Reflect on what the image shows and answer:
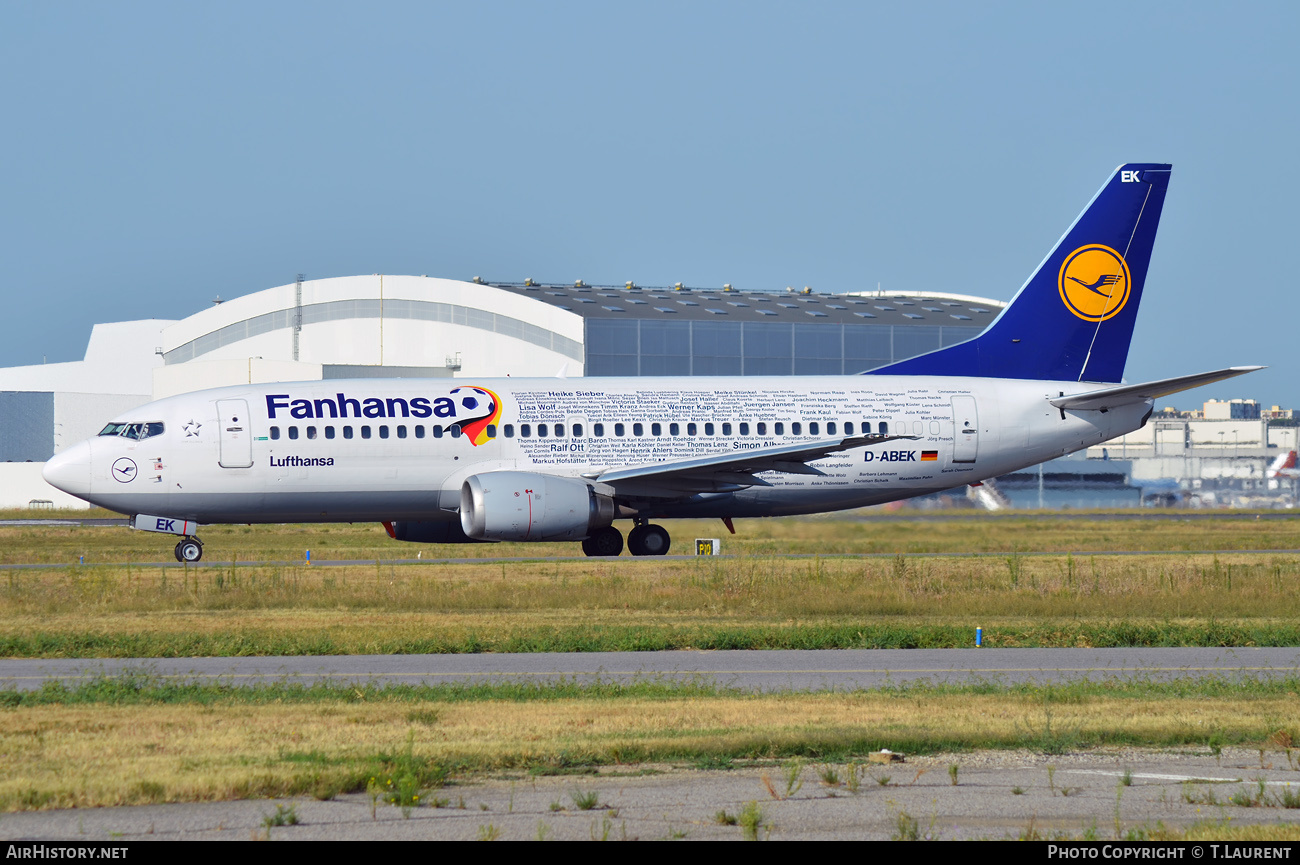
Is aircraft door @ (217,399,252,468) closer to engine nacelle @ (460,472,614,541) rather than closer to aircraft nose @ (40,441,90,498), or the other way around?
aircraft nose @ (40,441,90,498)

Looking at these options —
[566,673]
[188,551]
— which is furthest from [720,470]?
[566,673]

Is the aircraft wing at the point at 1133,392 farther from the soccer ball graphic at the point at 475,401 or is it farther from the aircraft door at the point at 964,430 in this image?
the soccer ball graphic at the point at 475,401

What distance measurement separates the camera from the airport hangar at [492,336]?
63.1m

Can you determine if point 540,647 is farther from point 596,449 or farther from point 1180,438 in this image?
point 1180,438

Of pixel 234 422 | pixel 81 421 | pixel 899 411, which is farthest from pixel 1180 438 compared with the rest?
pixel 234 422

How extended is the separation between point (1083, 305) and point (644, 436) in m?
11.4

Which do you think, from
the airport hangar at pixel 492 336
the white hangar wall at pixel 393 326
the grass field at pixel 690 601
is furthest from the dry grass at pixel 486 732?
the white hangar wall at pixel 393 326

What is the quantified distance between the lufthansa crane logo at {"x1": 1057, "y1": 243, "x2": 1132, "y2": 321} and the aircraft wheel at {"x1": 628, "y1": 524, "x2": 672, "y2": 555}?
37.4ft

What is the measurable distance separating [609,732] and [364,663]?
584 centimetres

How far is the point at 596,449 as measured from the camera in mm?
30016

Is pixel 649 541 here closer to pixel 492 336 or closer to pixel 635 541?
pixel 635 541

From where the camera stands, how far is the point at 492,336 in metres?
66.5

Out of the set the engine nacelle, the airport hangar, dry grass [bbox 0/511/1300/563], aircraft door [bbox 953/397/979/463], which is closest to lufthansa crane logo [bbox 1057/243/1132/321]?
aircraft door [bbox 953/397/979/463]

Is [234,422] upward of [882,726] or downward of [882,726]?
upward
